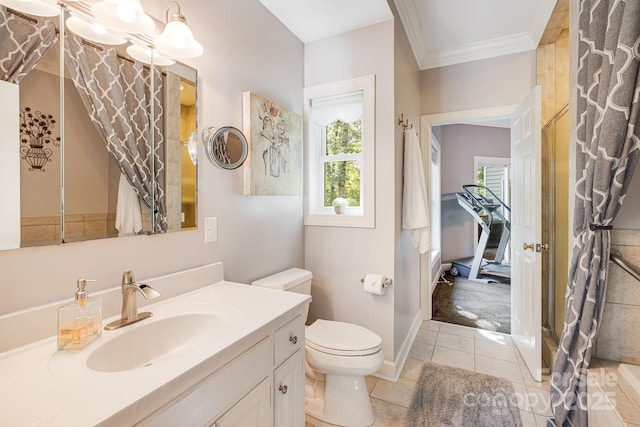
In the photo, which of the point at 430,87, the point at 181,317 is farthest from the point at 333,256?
the point at 430,87

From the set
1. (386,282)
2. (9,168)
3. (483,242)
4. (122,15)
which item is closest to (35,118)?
(9,168)

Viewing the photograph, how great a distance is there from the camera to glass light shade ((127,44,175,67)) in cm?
121

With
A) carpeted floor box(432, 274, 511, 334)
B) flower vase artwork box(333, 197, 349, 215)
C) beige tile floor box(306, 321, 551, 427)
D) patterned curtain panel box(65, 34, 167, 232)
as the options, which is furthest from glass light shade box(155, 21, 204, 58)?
carpeted floor box(432, 274, 511, 334)

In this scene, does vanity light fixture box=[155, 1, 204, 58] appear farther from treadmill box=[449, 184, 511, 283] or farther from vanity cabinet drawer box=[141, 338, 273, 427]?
treadmill box=[449, 184, 511, 283]

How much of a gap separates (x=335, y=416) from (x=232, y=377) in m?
1.08

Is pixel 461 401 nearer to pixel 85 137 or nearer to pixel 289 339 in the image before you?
pixel 289 339

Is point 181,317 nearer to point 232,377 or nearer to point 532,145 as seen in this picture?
point 232,377

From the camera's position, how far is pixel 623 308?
1.35m

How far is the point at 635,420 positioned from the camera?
1.04 meters

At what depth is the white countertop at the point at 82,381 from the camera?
59cm

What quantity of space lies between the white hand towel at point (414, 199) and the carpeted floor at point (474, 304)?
135 cm

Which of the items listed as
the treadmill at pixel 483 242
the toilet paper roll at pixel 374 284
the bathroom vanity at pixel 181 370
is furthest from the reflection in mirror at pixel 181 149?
the treadmill at pixel 483 242

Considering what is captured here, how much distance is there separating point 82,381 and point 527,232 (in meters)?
2.62

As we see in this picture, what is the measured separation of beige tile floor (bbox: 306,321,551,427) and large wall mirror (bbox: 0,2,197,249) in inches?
59.1
